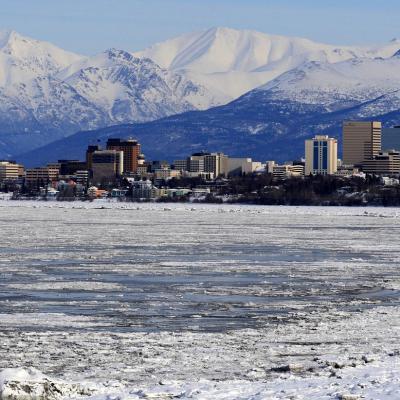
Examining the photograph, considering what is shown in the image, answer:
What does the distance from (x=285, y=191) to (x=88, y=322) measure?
6612 inches

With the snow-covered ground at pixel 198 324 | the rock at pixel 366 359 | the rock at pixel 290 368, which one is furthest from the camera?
the rock at pixel 366 359

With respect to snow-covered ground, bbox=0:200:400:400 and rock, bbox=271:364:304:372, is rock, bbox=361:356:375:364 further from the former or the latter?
rock, bbox=271:364:304:372

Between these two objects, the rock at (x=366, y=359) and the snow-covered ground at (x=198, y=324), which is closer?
the snow-covered ground at (x=198, y=324)

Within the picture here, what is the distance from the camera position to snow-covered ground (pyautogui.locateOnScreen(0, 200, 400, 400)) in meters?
18.8

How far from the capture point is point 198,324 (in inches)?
996

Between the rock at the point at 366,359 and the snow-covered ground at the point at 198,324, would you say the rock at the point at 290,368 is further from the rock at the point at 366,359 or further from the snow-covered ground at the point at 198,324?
the rock at the point at 366,359

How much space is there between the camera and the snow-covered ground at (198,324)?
61.7 feet

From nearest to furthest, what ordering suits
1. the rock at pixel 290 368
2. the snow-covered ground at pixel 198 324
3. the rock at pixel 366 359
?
the snow-covered ground at pixel 198 324 → the rock at pixel 290 368 → the rock at pixel 366 359

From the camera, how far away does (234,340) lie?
912 inches

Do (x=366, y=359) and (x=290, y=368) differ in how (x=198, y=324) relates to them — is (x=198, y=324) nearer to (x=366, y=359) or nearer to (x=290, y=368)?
(x=366, y=359)

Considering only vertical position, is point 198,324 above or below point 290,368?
above

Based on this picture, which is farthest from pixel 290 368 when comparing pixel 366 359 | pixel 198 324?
pixel 198 324

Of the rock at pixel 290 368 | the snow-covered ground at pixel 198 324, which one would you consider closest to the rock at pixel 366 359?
the snow-covered ground at pixel 198 324

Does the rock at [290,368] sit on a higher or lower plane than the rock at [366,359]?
lower
